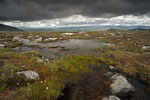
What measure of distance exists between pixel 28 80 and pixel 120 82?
33.6 ft

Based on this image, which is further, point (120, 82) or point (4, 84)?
point (120, 82)

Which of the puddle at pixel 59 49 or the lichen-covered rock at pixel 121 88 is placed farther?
the puddle at pixel 59 49

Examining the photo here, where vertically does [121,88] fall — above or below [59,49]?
above

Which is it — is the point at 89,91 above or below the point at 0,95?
below

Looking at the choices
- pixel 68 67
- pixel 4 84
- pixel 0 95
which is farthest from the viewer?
pixel 68 67

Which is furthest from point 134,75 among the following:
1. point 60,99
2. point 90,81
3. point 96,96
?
point 60,99

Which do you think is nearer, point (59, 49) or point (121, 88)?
point (121, 88)

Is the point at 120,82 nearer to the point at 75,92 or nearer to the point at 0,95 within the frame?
the point at 75,92

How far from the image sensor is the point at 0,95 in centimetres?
695

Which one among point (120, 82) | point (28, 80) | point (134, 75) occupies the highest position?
point (28, 80)

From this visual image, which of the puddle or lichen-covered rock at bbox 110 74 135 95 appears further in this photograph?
the puddle

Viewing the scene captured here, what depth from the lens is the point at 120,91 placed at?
8.89 meters

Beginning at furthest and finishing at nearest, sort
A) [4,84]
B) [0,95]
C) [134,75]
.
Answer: [134,75] < [4,84] < [0,95]

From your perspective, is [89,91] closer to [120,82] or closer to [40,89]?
[120,82]
